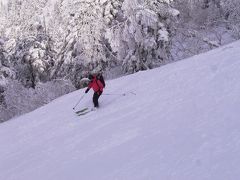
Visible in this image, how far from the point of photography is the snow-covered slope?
31.0 ft

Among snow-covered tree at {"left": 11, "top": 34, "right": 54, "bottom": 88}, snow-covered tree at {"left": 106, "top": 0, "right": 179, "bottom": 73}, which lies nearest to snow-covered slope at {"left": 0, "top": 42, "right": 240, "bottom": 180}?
snow-covered tree at {"left": 106, "top": 0, "right": 179, "bottom": 73}

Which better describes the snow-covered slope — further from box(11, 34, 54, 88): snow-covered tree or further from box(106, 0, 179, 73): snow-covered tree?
box(11, 34, 54, 88): snow-covered tree

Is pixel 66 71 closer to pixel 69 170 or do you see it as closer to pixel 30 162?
pixel 30 162

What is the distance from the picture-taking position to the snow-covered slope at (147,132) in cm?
944

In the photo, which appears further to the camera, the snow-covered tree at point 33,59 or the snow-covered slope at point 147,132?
the snow-covered tree at point 33,59

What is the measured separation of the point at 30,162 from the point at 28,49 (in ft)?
88.1

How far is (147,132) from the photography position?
1232 centimetres

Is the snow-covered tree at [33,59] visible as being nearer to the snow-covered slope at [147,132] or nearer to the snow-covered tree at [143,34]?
the snow-covered tree at [143,34]

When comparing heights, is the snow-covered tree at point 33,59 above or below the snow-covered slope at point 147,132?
→ above

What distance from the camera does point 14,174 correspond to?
13.4 meters

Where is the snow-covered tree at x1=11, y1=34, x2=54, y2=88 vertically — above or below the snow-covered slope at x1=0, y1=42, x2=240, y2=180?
above

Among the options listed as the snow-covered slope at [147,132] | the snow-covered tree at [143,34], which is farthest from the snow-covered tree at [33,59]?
the snow-covered slope at [147,132]

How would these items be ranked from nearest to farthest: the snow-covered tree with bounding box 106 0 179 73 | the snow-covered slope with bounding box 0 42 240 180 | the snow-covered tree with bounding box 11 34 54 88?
1. the snow-covered slope with bounding box 0 42 240 180
2. the snow-covered tree with bounding box 106 0 179 73
3. the snow-covered tree with bounding box 11 34 54 88

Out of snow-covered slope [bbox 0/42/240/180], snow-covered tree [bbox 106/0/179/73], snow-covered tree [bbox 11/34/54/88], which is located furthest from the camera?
snow-covered tree [bbox 11/34/54/88]
